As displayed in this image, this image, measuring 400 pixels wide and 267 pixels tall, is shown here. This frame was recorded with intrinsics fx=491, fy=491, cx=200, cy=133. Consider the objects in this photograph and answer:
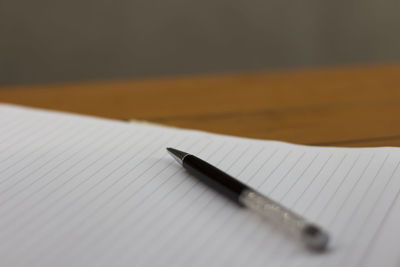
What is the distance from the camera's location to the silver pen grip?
12.4 inches

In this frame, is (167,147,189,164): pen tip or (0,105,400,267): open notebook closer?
(0,105,400,267): open notebook

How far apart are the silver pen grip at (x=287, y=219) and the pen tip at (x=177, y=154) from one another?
3.3 inches

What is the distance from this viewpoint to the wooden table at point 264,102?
559mm

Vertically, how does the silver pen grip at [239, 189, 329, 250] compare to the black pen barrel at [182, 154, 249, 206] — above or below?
below

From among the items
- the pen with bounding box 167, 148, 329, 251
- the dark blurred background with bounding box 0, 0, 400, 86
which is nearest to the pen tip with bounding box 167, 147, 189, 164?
the pen with bounding box 167, 148, 329, 251

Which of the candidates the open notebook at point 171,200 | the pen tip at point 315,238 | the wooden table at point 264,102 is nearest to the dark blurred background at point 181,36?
the wooden table at point 264,102

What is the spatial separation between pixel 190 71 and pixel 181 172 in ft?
3.34

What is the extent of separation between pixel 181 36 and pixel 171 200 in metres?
1.02

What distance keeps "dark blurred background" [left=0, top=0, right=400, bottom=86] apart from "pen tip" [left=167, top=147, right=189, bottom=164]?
93 cm

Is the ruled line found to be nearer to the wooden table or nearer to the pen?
the pen

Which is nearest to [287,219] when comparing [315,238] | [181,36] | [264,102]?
[315,238]

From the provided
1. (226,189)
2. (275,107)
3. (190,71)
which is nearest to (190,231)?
(226,189)

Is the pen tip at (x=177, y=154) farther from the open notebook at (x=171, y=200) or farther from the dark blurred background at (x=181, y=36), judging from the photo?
the dark blurred background at (x=181, y=36)

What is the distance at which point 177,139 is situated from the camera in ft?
1.64
